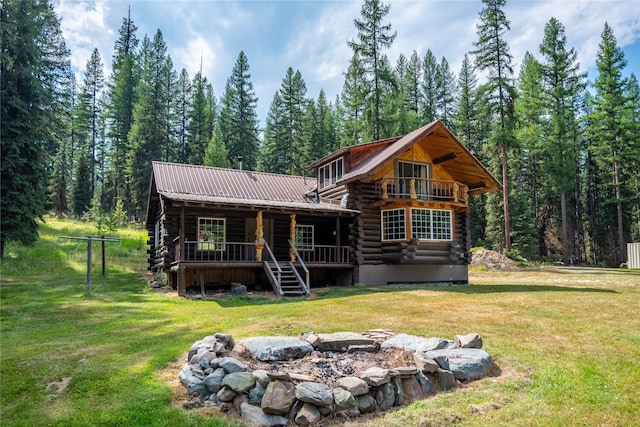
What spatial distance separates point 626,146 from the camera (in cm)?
3678

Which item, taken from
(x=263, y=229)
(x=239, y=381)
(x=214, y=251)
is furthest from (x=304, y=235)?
(x=239, y=381)

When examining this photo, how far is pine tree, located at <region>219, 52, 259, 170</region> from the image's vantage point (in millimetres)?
45062

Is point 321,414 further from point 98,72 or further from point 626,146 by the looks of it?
point 98,72

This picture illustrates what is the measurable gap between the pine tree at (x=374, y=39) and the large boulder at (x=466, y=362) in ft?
88.4

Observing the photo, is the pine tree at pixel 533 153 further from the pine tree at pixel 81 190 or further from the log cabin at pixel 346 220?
the pine tree at pixel 81 190

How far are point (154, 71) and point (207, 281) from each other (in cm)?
3359

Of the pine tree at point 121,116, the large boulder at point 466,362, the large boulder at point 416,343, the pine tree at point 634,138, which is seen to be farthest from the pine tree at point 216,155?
the pine tree at point 634,138

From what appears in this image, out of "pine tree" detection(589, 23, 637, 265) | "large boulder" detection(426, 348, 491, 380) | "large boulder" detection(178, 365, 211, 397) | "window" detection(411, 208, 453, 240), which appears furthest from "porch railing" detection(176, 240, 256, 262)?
"pine tree" detection(589, 23, 637, 265)

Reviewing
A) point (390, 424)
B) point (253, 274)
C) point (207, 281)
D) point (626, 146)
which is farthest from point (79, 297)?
point (626, 146)

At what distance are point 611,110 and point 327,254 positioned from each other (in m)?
30.2

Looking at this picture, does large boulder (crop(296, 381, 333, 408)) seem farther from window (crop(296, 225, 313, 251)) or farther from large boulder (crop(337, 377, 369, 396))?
window (crop(296, 225, 313, 251))

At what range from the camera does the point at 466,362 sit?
6.16 meters

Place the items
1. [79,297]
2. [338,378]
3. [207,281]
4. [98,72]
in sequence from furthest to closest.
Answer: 1. [98,72]
2. [207,281]
3. [79,297]
4. [338,378]

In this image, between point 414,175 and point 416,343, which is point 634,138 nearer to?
point 414,175
